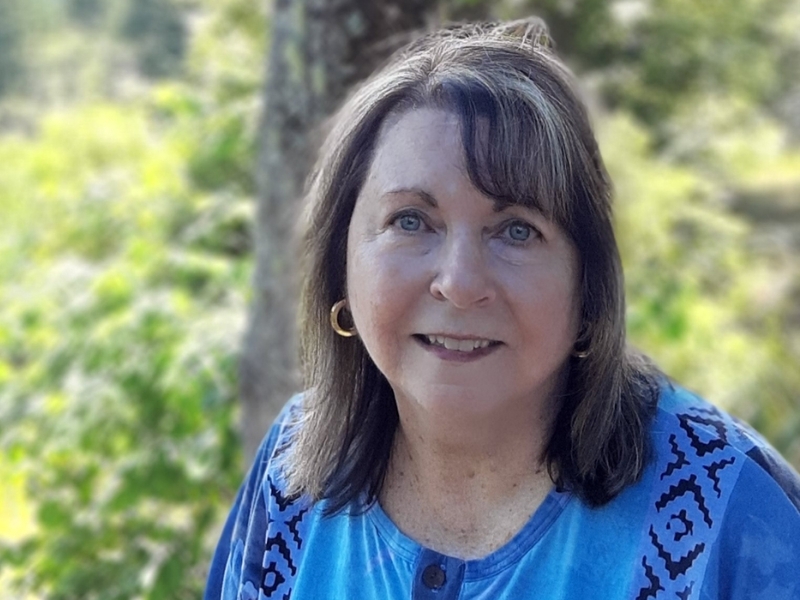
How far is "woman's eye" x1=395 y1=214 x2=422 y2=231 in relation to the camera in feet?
4.04

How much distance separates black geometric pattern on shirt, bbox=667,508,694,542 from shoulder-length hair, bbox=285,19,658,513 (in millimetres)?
75

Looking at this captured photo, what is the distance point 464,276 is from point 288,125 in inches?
57.6

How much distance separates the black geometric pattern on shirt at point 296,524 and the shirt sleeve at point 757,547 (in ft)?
1.95

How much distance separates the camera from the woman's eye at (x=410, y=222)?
4.04 feet

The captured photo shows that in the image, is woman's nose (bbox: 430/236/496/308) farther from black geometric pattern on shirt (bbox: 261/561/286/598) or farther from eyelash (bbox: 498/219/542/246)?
black geometric pattern on shirt (bbox: 261/561/286/598)

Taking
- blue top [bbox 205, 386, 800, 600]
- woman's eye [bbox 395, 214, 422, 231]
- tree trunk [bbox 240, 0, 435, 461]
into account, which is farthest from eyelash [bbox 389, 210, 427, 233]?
tree trunk [bbox 240, 0, 435, 461]

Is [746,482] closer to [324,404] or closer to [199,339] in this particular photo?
[324,404]

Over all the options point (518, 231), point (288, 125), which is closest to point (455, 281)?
point (518, 231)

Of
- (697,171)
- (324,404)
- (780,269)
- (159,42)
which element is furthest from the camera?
(159,42)

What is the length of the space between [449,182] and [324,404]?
49 centimetres

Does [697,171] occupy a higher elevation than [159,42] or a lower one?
lower

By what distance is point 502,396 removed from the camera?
1.23 meters

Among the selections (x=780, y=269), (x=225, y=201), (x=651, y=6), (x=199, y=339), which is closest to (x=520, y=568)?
(x=199, y=339)

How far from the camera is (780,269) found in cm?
856
